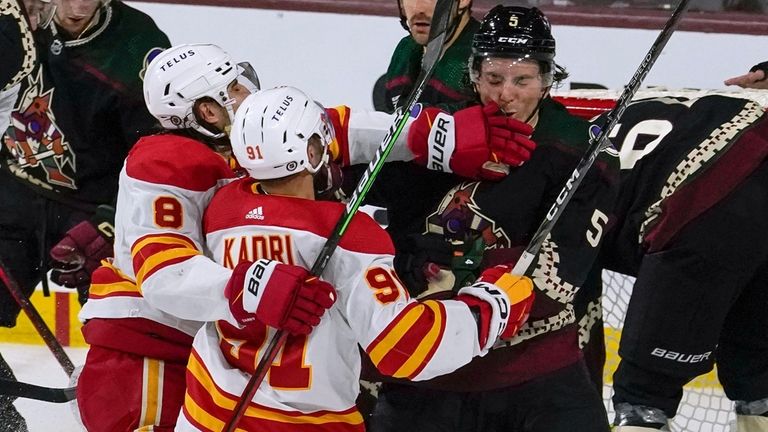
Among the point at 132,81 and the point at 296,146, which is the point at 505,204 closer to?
the point at 296,146

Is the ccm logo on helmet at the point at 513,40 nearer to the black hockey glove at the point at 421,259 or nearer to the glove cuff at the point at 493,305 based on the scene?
the black hockey glove at the point at 421,259

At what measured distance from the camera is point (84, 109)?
3.21m

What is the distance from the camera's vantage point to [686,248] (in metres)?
2.55

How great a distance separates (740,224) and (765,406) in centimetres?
45

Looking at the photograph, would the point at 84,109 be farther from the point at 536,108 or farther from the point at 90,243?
the point at 536,108

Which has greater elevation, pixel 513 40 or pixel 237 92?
pixel 513 40

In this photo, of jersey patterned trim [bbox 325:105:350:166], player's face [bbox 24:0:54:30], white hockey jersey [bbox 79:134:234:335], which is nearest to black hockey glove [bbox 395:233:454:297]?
jersey patterned trim [bbox 325:105:350:166]

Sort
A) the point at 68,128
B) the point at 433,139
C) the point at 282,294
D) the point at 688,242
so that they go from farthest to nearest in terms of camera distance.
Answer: the point at 68,128
the point at 688,242
the point at 433,139
the point at 282,294

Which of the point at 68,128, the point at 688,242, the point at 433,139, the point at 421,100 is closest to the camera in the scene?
the point at 433,139

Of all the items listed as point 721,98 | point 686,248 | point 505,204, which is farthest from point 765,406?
point 505,204

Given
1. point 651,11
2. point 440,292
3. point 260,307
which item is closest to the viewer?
point 260,307

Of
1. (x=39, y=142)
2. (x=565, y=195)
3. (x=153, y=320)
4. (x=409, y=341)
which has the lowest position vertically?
(x=39, y=142)

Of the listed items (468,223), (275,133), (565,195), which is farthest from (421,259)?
(275,133)

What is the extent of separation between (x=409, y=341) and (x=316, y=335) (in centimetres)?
17
